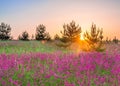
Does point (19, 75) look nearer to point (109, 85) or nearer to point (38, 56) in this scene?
point (109, 85)

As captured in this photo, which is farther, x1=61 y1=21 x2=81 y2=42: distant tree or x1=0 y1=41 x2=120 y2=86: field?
x1=61 y1=21 x2=81 y2=42: distant tree

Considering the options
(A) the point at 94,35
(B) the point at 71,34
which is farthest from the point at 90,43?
(B) the point at 71,34

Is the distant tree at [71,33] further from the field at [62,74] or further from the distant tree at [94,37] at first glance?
the field at [62,74]

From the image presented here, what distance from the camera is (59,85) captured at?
919 centimetres

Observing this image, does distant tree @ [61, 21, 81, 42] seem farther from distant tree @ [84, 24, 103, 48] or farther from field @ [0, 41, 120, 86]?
field @ [0, 41, 120, 86]

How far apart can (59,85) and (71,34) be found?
31120 mm

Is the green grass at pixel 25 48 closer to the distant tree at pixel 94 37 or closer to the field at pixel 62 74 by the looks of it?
the distant tree at pixel 94 37

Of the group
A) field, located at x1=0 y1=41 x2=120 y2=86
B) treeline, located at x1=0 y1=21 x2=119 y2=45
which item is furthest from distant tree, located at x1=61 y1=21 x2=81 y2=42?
field, located at x1=0 y1=41 x2=120 y2=86

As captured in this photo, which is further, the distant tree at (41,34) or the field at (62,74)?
the distant tree at (41,34)

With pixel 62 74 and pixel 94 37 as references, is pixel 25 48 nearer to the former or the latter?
pixel 94 37

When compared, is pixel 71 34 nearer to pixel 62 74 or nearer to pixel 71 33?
pixel 71 33

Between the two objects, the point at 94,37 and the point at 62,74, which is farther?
the point at 94,37

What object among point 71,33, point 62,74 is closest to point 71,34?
point 71,33

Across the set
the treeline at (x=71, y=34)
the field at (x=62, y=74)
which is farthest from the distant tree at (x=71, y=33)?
the field at (x=62, y=74)
